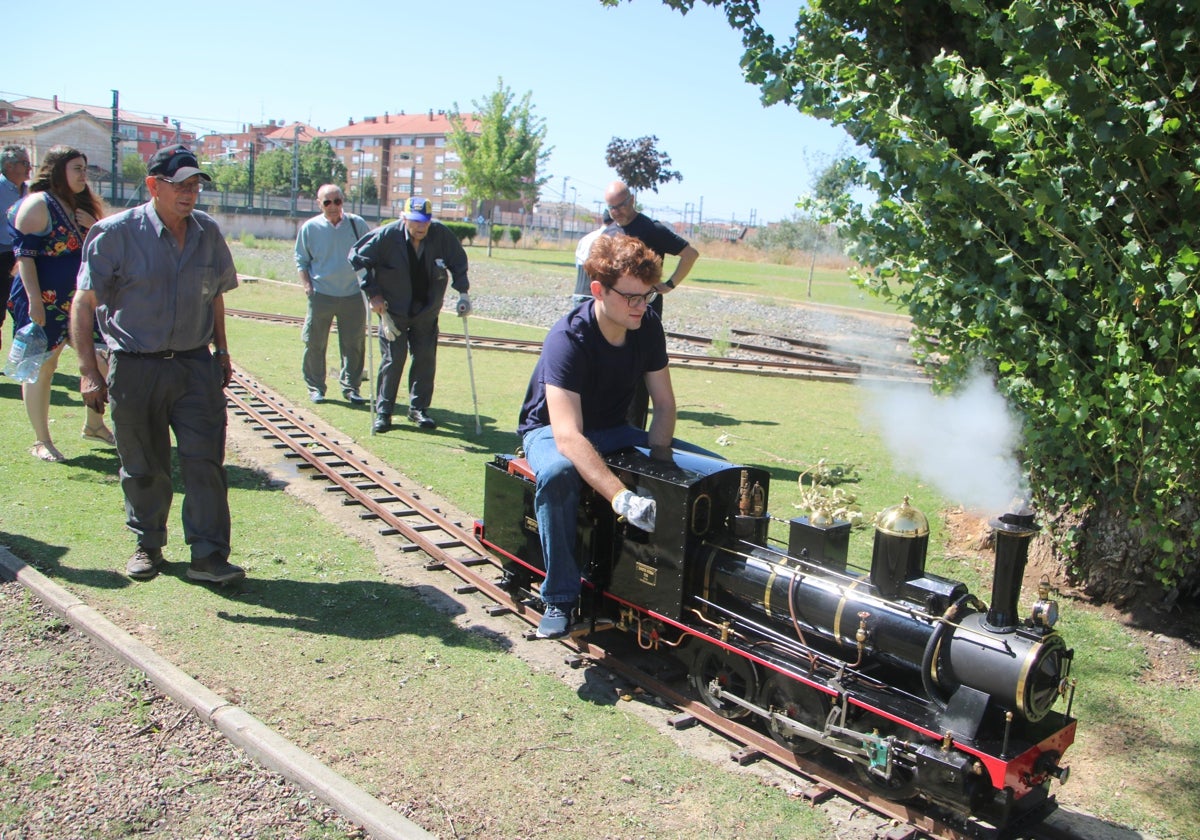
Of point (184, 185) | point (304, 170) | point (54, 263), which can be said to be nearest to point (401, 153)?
point (304, 170)

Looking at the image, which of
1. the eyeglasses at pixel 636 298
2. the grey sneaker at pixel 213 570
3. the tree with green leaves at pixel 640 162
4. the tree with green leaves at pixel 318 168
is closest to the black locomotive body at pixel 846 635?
the eyeglasses at pixel 636 298

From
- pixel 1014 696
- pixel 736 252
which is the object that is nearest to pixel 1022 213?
pixel 1014 696

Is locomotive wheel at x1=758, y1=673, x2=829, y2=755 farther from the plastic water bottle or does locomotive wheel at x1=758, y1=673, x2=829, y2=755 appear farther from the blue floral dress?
the plastic water bottle

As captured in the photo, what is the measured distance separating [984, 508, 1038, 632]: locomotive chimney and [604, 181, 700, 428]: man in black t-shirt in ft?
11.6

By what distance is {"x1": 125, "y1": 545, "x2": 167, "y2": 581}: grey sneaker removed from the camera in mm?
5218

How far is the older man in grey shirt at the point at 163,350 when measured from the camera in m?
4.84

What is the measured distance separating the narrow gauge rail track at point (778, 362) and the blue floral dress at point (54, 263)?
807 centimetres

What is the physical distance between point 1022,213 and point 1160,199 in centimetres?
65

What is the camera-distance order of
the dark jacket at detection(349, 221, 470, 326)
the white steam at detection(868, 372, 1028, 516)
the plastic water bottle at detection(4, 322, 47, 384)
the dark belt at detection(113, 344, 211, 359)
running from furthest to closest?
1. the dark jacket at detection(349, 221, 470, 326)
2. the plastic water bottle at detection(4, 322, 47, 384)
3. the white steam at detection(868, 372, 1028, 516)
4. the dark belt at detection(113, 344, 211, 359)

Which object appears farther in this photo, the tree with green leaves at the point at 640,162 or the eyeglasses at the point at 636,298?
the tree with green leaves at the point at 640,162

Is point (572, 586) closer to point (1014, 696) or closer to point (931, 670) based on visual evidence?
point (931, 670)

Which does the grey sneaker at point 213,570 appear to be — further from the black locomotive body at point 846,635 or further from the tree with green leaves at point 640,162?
the tree with green leaves at point 640,162

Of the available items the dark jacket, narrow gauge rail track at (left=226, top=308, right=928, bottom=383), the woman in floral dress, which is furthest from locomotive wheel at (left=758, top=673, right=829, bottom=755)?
narrow gauge rail track at (left=226, top=308, right=928, bottom=383)

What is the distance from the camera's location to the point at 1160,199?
4879mm
